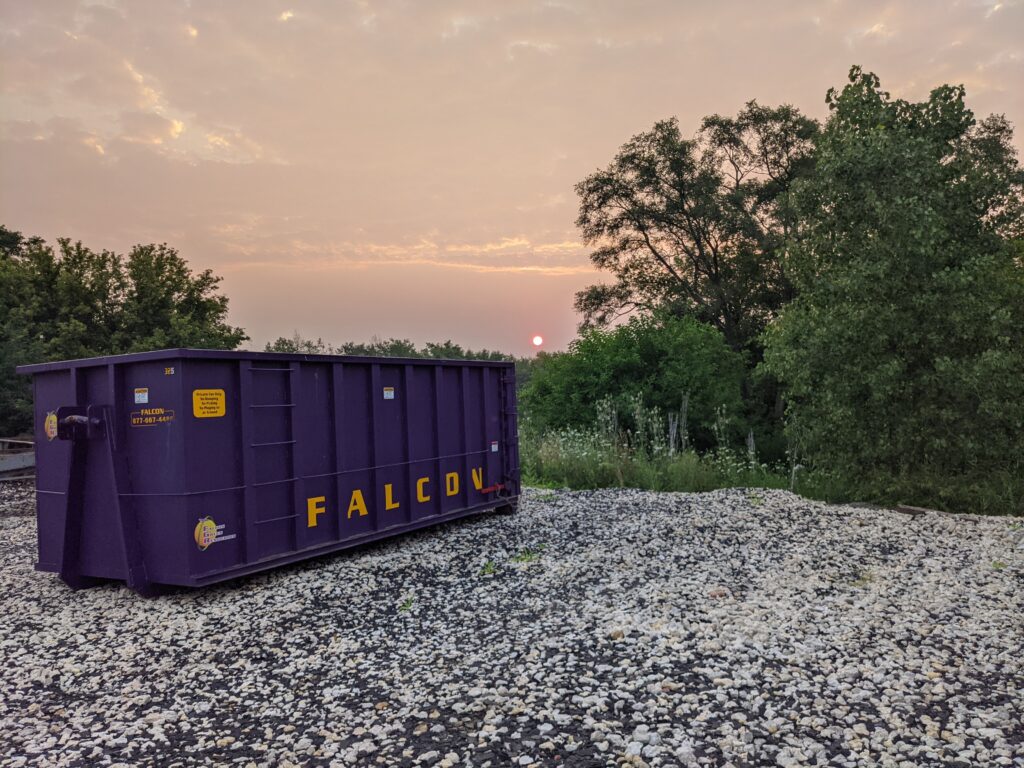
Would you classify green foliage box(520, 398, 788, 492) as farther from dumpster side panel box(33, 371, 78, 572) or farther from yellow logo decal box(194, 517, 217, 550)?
A: dumpster side panel box(33, 371, 78, 572)

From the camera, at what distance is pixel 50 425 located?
782cm

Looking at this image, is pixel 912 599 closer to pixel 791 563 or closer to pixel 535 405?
pixel 791 563

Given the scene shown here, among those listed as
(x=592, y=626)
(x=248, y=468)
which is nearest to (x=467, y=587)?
(x=592, y=626)

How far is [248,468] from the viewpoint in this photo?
7391mm

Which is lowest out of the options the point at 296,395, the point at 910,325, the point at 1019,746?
the point at 1019,746

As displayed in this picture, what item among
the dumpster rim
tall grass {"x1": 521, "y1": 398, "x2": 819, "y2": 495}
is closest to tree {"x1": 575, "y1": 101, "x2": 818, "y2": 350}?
tall grass {"x1": 521, "y1": 398, "x2": 819, "y2": 495}

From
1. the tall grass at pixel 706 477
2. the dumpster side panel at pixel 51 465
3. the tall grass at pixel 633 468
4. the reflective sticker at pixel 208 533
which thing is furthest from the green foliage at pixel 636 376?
the dumpster side panel at pixel 51 465

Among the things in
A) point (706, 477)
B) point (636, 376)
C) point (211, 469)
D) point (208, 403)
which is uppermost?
point (636, 376)

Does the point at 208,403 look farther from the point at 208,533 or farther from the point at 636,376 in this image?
the point at 636,376

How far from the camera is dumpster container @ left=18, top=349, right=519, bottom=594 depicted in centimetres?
704

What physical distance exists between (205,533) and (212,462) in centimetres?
68

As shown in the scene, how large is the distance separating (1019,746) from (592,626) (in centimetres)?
288

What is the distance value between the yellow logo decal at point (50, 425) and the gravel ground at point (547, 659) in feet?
5.36

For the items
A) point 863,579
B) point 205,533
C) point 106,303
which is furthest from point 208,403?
point 106,303
